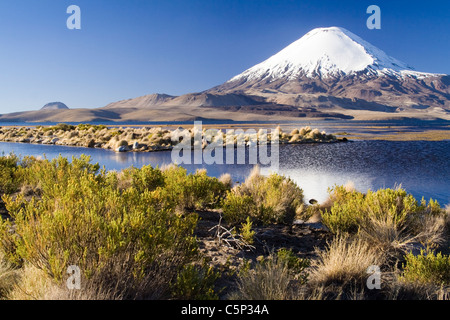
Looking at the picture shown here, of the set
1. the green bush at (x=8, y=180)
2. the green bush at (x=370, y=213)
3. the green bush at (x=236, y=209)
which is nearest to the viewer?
the green bush at (x=370, y=213)

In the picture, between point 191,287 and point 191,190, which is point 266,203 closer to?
point 191,190

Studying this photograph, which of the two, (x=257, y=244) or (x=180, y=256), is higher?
(x=180, y=256)

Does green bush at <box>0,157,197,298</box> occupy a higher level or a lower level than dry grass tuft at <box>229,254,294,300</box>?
higher

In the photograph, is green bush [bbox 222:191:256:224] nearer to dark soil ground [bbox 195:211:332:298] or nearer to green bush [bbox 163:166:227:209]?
dark soil ground [bbox 195:211:332:298]

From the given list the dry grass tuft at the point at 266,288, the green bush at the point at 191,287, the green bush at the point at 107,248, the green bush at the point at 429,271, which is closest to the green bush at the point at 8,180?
the green bush at the point at 107,248

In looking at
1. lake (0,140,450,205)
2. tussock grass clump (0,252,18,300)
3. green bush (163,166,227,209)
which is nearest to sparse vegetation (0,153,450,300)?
tussock grass clump (0,252,18,300)

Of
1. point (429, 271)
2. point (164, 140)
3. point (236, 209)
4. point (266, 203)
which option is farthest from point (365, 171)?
point (164, 140)

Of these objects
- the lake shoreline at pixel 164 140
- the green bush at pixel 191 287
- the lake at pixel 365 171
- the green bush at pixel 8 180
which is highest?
the lake shoreline at pixel 164 140

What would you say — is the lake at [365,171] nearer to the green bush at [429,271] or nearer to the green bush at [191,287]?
the green bush at [429,271]

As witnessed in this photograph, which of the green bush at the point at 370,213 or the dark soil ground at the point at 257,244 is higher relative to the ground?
the green bush at the point at 370,213
